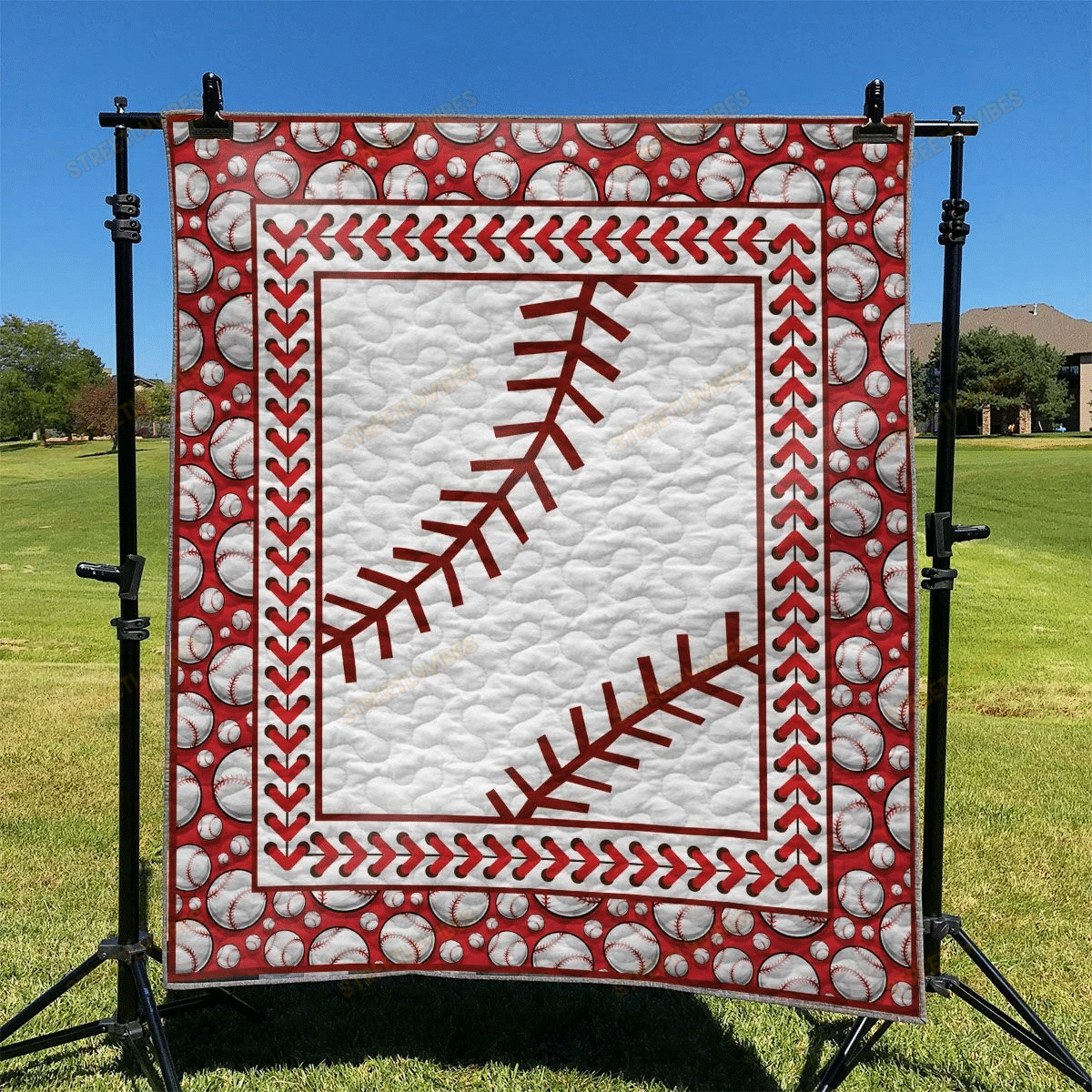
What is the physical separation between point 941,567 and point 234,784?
1683mm

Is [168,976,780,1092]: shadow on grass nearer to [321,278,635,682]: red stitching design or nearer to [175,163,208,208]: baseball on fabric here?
[321,278,635,682]: red stitching design

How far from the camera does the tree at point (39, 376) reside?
22.5 m

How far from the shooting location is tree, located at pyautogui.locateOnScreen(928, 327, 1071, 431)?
96.4 feet

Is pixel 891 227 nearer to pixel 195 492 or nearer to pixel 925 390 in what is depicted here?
pixel 195 492

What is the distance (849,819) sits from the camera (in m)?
1.78

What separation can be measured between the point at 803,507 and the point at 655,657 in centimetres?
46

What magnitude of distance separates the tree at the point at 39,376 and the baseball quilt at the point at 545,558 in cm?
2441

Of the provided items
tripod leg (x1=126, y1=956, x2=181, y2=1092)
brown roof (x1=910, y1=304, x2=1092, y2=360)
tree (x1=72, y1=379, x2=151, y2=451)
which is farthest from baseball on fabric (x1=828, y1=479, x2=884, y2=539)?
brown roof (x1=910, y1=304, x2=1092, y2=360)

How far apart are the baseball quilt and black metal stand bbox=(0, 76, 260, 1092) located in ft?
0.38

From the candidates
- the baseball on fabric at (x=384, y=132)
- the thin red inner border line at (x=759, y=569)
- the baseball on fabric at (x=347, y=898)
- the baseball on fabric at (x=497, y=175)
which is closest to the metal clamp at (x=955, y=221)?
the thin red inner border line at (x=759, y=569)

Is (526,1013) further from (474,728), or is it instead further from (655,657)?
(655,657)

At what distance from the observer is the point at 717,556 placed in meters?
1.78

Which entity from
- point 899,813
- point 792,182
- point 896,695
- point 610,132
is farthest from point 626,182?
point 899,813

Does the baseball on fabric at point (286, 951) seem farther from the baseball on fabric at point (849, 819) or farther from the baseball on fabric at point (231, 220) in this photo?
the baseball on fabric at point (231, 220)
